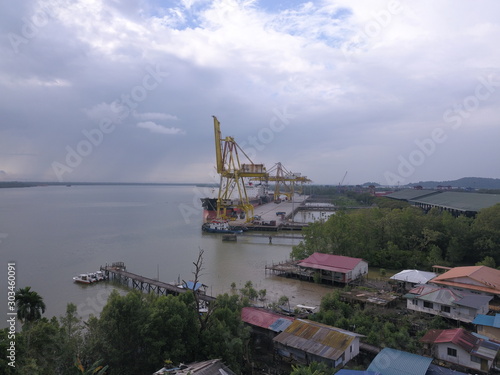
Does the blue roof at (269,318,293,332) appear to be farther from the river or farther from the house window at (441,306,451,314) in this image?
the house window at (441,306,451,314)

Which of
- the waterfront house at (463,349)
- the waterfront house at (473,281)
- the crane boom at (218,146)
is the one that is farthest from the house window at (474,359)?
the crane boom at (218,146)

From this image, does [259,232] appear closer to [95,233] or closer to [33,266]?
[95,233]

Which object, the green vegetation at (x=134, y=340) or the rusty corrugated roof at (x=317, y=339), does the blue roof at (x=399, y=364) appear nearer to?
the rusty corrugated roof at (x=317, y=339)

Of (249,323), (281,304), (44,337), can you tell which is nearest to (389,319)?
(281,304)

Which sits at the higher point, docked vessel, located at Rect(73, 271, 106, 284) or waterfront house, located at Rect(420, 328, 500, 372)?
waterfront house, located at Rect(420, 328, 500, 372)

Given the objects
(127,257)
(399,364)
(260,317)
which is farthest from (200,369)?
(127,257)

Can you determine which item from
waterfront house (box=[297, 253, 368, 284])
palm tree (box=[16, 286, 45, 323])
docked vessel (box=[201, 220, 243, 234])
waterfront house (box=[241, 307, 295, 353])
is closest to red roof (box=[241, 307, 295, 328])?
waterfront house (box=[241, 307, 295, 353])
